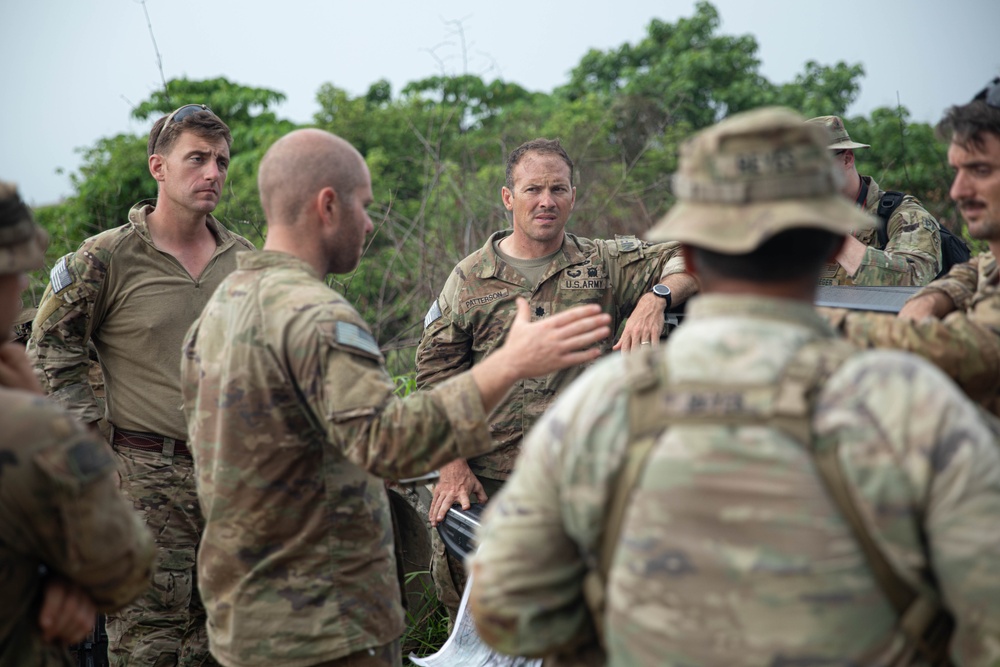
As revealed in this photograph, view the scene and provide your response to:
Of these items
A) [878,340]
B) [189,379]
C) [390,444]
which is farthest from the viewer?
[189,379]

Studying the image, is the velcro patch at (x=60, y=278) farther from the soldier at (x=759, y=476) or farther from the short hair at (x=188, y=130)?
the soldier at (x=759, y=476)

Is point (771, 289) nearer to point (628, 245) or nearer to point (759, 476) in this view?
point (759, 476)

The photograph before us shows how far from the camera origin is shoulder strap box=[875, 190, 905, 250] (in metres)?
4.76

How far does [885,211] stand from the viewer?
4.84 m

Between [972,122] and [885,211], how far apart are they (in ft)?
8.21

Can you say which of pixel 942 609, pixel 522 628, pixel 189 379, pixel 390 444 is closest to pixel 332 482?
pixel 390 444

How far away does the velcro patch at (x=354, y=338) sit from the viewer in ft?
7.96

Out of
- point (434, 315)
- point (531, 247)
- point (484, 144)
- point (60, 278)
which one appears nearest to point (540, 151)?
point (531, 247)

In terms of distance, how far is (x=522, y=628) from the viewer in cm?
182

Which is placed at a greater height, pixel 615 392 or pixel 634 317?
pixel 615 392

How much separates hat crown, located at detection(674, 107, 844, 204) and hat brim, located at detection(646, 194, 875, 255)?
0.7 inches

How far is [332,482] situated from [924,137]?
11.1 meters

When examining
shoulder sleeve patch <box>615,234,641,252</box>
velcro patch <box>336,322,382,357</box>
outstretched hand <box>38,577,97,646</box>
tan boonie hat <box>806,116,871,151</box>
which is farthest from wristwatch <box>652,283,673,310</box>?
outstretched hand <box>38,577,97,646</box>

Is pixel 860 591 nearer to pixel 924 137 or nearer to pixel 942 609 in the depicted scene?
pixel 942 609
